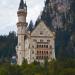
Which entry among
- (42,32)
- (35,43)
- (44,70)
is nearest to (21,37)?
(35,43)

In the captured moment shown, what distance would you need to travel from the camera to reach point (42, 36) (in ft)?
398

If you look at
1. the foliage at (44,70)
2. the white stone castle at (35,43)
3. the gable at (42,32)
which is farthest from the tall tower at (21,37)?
the foliage at (44,70)

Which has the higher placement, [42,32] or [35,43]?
[42,32]

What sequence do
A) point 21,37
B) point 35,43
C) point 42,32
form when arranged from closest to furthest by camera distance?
point 35,43, point 21,37, point 42,32

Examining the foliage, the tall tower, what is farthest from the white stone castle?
the foliage

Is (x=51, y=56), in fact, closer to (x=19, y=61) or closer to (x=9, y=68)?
(x=19, y=61)

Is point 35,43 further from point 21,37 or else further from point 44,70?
point 44,70

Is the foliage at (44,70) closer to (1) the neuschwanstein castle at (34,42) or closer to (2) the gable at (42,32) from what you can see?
(1) the neuschwanstein castle at (34,42)

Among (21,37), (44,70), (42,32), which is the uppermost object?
(42,32)

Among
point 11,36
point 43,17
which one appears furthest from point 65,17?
point 11,36

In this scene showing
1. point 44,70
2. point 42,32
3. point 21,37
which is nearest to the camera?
point 44,70

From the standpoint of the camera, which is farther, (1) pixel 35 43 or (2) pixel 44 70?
(1) pixel 35 43

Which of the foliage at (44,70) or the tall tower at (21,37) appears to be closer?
the foliage at (44,70)

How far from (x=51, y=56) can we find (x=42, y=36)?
4.64 meters
